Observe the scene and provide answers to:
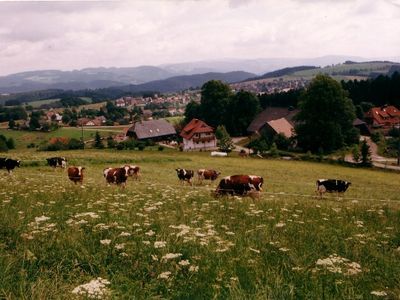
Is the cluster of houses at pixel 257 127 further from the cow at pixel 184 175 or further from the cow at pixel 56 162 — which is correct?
the cow at pixel 56 162

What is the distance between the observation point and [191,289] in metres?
6.24

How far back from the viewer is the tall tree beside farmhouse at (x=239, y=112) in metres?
101

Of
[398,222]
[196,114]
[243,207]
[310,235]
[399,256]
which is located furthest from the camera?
[196,114]

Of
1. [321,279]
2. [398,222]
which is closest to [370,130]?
[398,222]

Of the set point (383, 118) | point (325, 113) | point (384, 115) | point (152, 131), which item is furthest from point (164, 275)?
point (384, 115)

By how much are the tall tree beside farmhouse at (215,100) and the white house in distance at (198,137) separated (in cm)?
834

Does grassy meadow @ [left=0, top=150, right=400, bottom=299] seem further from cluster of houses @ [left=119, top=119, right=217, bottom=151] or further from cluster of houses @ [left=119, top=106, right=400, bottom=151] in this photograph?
cluster of houses @ [left=119, top=119, right=217, bottom=151]

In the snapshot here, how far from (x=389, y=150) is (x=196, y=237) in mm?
73181

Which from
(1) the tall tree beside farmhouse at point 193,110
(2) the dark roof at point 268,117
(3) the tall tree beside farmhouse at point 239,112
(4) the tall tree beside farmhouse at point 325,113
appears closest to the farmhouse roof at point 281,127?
(2) the dark roof at point 268,117

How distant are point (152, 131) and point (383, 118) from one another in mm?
63890

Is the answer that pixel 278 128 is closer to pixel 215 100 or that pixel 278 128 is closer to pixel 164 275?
pixel 215 100

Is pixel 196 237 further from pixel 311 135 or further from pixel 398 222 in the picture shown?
pixel 311 135

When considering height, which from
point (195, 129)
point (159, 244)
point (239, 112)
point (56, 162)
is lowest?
point (195, 129)

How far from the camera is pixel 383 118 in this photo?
103188 millimetres
